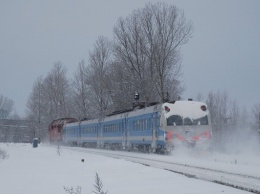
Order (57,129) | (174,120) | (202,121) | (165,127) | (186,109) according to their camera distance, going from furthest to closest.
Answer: (57,129), (186,109), (202,121), (174,120), (165,127)

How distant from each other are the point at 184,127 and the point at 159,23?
22.6 meters

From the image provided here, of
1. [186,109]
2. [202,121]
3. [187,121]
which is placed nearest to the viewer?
[187,121]

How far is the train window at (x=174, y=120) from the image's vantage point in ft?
73.6

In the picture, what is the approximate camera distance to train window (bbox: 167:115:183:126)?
22.4 meters

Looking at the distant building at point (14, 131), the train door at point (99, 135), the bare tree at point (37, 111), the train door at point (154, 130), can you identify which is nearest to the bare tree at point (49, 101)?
the bare tree at point (37, 111)

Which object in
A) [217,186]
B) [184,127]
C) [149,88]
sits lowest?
[217,186]

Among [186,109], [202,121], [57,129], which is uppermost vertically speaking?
[57,129]

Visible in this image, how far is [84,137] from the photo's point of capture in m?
45.8

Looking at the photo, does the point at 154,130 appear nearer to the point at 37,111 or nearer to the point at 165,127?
the point at 165,127

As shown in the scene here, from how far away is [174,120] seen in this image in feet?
74.0

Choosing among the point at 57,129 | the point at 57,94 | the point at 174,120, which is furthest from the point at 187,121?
the point at 57,94

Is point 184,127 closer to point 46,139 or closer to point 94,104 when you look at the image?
point 94,104

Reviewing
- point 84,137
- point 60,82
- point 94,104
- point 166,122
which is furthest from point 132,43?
point 60,82

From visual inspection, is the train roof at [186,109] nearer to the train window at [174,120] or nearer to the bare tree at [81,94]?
the train window at [174,120]
